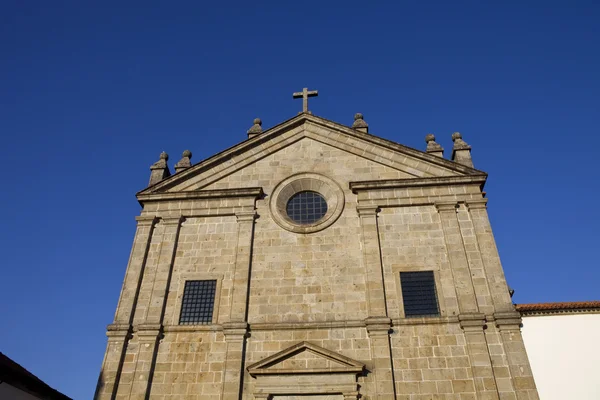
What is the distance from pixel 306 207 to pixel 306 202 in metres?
0.22

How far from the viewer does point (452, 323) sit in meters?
12.8

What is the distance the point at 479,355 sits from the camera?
1219 cm

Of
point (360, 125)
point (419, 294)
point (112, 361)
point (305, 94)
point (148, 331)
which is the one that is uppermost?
point (305, 94)

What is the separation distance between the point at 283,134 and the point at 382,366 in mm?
9168

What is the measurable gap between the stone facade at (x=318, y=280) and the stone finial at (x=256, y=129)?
52cm

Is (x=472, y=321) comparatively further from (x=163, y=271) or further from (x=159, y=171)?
(x=159, y=171)

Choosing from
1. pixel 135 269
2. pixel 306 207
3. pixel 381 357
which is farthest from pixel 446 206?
pixel 135 269

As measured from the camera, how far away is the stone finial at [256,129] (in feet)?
59.6

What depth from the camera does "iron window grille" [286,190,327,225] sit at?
15.6 m

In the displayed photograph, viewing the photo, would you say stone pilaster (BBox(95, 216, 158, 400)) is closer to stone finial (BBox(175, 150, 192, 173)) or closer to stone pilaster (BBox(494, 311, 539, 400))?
stone finial (BBox(175, 150, 192, 173))

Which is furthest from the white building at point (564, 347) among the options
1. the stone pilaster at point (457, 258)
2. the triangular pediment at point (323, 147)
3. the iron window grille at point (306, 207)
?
the iron window grille at point (306, 207)

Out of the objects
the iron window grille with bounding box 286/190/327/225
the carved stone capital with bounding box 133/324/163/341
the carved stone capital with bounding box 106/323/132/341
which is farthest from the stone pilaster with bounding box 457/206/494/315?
the carved stone capital with bounding box 106/323/132/341

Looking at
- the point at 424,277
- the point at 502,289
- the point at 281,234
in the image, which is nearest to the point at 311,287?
the point at 281,234

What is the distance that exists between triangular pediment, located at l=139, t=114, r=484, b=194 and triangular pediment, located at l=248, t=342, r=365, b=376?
6.51 m
